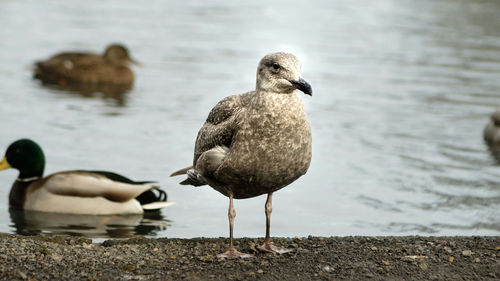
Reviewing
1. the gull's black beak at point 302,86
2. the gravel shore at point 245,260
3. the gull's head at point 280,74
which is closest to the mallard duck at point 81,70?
the gravel shore at point 245,260

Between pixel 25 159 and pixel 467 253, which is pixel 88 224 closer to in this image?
pixel 25 159

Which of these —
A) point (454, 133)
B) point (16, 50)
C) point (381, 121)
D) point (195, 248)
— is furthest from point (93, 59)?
point (195, 248)

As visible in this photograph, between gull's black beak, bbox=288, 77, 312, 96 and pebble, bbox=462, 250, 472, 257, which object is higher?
gull's black beak, bbox=288, 77, 312, 96

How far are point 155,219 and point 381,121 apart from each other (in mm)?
7396

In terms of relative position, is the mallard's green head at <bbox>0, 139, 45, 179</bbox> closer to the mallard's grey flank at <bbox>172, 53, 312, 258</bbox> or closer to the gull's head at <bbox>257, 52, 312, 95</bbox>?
the mallard's grey flank at <bbox>172, 53, 312, 258</bbox>

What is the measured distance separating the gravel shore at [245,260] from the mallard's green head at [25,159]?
3534 mm

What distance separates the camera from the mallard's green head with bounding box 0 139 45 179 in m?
11.3

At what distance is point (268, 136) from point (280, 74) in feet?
1.65

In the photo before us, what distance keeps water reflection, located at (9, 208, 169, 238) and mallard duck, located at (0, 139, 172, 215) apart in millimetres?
98

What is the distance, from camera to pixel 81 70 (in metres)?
20.1

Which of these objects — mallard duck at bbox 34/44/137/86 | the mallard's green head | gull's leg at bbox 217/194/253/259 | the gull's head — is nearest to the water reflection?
the mallard's green head

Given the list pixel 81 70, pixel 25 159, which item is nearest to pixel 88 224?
pixel 25 159

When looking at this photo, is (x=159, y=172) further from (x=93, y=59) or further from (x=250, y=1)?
(x=250, y=1)

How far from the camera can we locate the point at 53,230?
10.2 metres
